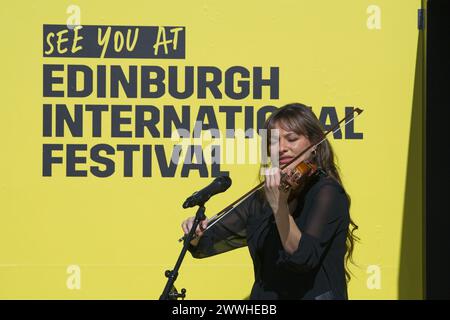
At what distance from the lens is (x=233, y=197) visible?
3791 millimetres

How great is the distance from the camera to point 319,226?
2787mm

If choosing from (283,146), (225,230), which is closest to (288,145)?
(283,146)

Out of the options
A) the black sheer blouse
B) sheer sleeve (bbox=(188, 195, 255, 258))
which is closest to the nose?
the black sheer blouse

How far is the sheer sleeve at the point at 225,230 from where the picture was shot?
3.23 metres

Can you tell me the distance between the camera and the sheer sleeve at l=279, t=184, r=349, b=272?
2713mm

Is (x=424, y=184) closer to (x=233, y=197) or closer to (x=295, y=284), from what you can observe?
(x=233, y=197)

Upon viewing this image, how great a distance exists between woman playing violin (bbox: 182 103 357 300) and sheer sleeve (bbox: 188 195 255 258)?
1 centimetres

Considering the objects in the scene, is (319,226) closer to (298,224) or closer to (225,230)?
(298,224)

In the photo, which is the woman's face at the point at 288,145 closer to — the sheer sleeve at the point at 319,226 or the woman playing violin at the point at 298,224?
the woman playing violin at the point at 298,224

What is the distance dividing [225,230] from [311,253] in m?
0.62

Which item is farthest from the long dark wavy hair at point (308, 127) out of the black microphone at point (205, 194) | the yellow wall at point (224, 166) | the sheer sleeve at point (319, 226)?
the yellow wall at point (224, 166)

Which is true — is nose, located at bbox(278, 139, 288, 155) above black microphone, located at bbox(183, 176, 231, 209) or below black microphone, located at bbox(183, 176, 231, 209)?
above

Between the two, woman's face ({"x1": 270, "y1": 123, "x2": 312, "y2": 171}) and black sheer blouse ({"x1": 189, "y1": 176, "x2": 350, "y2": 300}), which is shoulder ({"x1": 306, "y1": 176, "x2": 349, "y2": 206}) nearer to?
black sheer blouse ({"x1": 189, "y1": 176, "x2": 350, "y2": 300})

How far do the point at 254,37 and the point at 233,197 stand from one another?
0.79m
